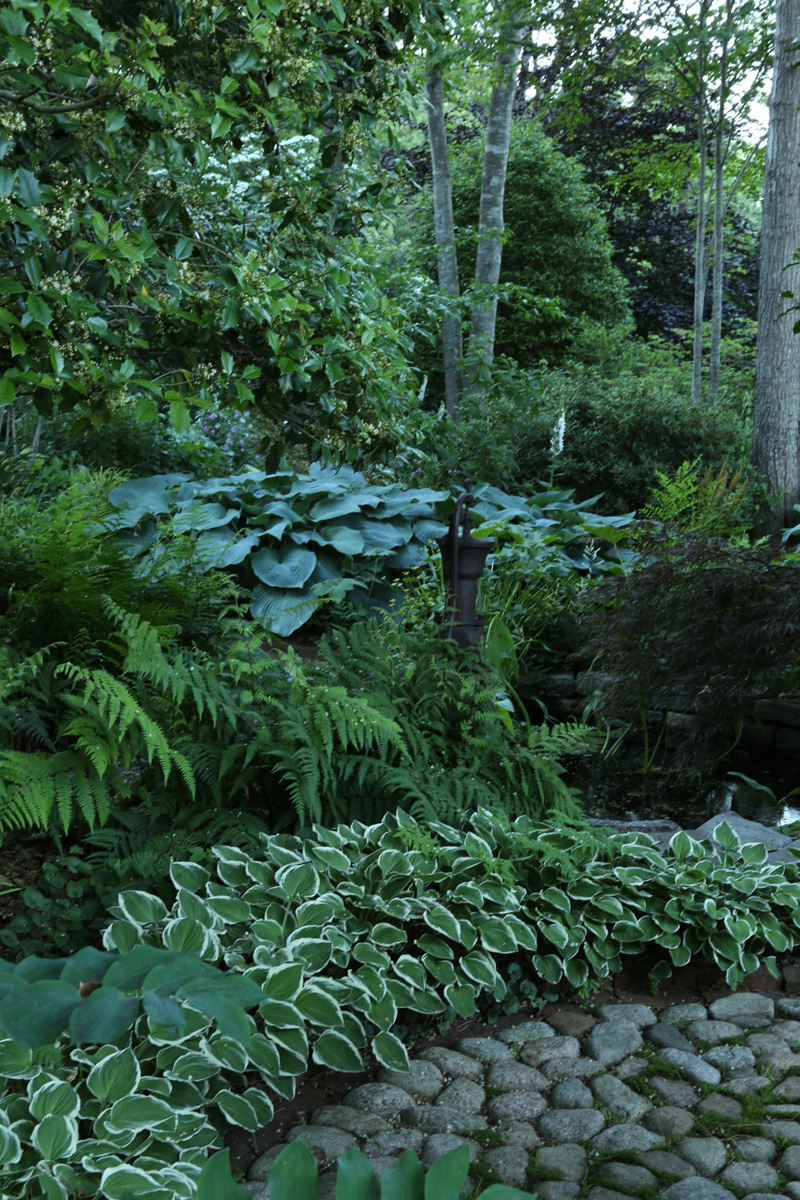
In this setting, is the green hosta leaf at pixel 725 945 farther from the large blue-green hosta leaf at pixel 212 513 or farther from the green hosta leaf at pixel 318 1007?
the large blue-green hosta leaf at pixel 212 513

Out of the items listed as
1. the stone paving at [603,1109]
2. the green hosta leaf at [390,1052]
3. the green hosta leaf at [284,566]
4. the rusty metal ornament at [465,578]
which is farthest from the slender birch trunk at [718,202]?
the green hosta leaf at [390,1052]

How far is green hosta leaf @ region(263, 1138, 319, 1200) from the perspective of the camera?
70cm

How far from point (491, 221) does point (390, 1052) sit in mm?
8546

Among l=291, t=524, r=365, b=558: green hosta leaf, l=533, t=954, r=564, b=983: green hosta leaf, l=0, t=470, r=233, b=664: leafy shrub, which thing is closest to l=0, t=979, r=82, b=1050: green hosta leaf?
l=533, t=954, r=564, b=983: green hosta leaf

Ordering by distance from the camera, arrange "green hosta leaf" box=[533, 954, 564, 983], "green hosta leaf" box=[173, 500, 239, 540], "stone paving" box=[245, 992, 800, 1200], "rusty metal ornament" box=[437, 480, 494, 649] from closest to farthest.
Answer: "stone paving" box=[245, 992, 800, 1200]
"green hosta leaf" box=[533, 954, 564, 983]
"rusty metal ornament" box=[437, 480, 494, 649]
"green hosta leaf" box=[173, 500, 239, 540]

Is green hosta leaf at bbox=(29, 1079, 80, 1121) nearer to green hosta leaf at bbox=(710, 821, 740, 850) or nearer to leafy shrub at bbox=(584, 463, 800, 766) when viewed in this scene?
green hosta leaf at bbox=(710, 821, 740, 850)

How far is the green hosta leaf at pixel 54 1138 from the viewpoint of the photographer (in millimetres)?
1340

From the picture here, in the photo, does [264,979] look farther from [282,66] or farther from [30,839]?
[282,66]

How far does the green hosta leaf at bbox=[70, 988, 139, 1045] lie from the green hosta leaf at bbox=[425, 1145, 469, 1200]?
257mm

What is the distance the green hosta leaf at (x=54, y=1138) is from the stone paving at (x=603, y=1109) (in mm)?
320

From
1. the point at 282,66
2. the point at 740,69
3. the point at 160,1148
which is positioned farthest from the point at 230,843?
the point at 740,69

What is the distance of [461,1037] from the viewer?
78.7 inches

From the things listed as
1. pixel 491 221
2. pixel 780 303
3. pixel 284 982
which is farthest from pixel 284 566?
pixel 491 221

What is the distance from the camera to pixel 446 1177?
Result: 694 mm
